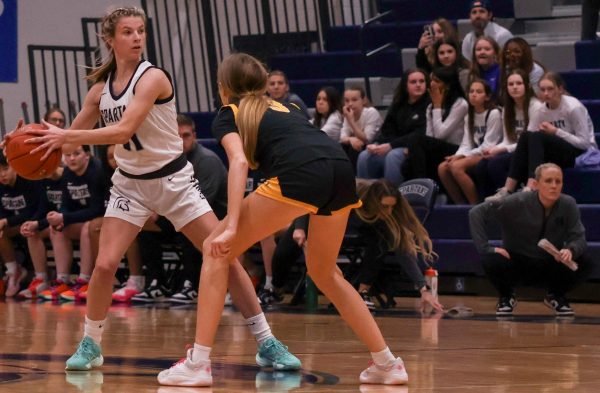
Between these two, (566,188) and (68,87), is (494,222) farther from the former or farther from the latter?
(68,87)

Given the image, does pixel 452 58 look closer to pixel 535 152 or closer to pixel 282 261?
pixel 535 152

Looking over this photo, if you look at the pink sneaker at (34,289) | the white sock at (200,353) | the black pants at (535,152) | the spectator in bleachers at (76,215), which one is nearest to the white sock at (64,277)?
the spectator in bleachers at (76,215)

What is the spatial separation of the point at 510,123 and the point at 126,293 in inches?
130

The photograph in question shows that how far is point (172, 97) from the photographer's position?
17.4 feet

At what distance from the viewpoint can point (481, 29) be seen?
1130 cm

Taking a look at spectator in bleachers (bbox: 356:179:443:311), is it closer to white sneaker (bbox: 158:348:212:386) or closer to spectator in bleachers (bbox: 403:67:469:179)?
spectator in bleachers (bbox: 403:67:469:179)

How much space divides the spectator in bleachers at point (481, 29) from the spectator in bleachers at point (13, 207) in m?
4.10

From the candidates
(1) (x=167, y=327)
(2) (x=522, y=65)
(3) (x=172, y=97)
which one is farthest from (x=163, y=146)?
(2) (x=522, y=65)

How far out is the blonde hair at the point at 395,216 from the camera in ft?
28.6

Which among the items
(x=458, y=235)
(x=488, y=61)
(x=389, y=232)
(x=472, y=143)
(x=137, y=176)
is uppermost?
(x=488, y=61)

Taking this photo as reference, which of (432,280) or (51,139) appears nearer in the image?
(51,139)

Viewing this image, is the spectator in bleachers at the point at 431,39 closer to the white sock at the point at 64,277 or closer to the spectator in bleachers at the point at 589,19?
the spectator in bleachers at the point at 589,19

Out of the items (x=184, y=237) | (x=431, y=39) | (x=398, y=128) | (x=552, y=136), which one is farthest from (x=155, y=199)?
(x=431, y=39)

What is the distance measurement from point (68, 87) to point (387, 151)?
13.9 feet
